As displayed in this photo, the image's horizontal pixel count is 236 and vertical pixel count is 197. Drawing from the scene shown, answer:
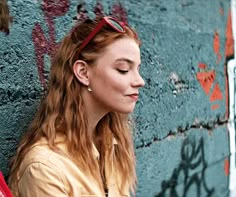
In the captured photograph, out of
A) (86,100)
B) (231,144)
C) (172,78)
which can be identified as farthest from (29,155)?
(231,144)

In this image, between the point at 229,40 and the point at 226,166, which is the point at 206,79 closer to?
the point at 229,40

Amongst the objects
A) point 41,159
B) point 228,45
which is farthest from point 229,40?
point 41,159

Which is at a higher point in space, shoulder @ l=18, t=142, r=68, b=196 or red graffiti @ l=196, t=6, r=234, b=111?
shoulder @ l=18, t=142, r=68, b=196

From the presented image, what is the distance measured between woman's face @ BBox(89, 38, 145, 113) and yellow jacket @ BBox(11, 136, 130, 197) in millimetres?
259

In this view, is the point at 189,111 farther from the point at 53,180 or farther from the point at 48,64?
the point at 53,180

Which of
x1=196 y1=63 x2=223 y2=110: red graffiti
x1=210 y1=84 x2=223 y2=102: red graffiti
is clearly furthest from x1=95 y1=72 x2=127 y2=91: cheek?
x1=210 y1=84 x2=223 y2=102: red graffiti

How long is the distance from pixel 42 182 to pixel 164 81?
1.92 metres

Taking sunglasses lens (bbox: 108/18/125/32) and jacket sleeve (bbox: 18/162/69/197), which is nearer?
jacket sleeve (bbox: 18/162/69/197)

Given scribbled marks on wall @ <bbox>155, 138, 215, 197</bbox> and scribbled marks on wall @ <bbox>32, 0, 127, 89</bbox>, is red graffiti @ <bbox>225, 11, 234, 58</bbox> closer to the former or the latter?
scribbled marks on wall @ <bbox>155, 138, 215, 197</bbox>

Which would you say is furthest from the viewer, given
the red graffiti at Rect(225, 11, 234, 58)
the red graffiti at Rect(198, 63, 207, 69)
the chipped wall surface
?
the red graffiti at Rect(225, 11, 234, 58)

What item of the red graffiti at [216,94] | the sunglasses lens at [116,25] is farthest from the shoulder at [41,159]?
the red graffiti at [216,94]

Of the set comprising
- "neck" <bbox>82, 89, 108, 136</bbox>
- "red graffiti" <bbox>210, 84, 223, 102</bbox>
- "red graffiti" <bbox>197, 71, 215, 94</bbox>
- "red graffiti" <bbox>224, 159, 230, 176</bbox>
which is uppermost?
"neck" <bbox>82, 89, 108, 136</bbox>

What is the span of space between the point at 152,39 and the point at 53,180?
1774mm

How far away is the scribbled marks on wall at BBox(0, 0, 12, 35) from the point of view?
2.19 metres
